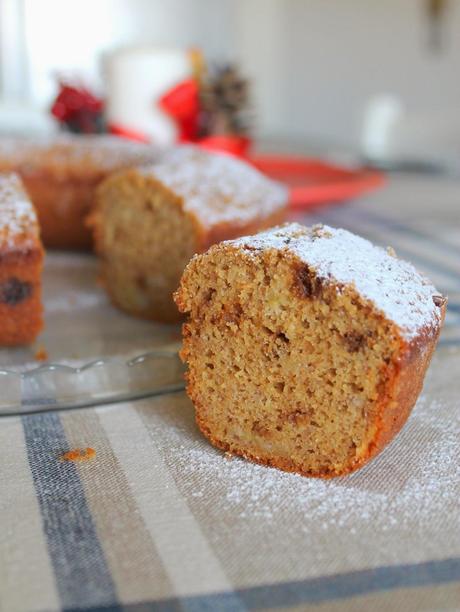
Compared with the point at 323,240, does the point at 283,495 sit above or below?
below

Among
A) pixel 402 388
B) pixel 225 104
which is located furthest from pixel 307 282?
pixel 225 104

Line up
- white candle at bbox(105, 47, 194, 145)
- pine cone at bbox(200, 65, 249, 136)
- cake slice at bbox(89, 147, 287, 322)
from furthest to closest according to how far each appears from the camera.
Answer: white candle at bbox(105, 47, 194, 145) → pine cone at bbox(200, 65, 249, 136) → cake slice at bbox(89, 147, 287, 322)

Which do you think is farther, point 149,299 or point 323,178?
point 323,178

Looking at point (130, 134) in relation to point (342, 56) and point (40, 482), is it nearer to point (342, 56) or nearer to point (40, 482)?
point (40, 482)

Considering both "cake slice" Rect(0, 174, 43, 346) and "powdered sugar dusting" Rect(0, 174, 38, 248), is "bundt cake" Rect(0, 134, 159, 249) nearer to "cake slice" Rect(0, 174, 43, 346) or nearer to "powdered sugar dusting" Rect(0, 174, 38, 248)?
"powdered sugar dusting" Rect(0, 174, 38, 248)

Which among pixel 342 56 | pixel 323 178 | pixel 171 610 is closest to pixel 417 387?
pixel 171 610

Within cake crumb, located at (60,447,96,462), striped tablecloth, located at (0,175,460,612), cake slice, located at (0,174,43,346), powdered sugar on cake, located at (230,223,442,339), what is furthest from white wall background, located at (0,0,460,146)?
cake crumb, located at (60,447,96,462)
